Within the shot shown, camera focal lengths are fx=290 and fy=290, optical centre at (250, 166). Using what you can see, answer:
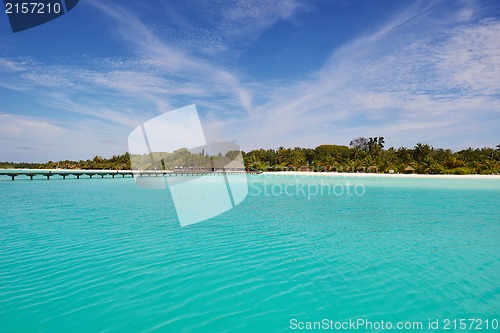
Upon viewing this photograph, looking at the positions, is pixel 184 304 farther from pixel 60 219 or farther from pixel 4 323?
pixel 60 219

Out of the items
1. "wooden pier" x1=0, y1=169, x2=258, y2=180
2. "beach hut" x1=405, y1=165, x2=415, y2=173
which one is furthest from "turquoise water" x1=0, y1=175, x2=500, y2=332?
"beach hut" x1=405, y1=165, x2=415, y2=173

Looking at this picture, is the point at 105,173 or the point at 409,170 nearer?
the point at 105,173

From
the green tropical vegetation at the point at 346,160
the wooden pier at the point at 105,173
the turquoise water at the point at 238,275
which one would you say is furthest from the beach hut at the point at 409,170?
the turquoise water at the point at 238,275

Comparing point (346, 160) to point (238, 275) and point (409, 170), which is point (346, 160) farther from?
point (238, 275)

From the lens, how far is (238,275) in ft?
24.3

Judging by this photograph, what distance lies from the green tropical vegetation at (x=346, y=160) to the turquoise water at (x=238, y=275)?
63294 mm

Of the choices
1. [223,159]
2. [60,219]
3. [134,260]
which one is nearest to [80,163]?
[223,159]

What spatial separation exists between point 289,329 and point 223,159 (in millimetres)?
116120

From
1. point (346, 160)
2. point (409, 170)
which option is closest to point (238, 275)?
point (409, 170)

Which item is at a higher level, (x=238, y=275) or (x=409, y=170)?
(x=409, y=170)

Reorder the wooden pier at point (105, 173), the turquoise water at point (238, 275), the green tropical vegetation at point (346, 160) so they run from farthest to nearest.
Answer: the green tropical vegetation at point (346, 160) < the wooden pier at point (105, 173) < the turquoise water at point (238, 275)

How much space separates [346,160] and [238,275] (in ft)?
268

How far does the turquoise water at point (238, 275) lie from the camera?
551 centimetres

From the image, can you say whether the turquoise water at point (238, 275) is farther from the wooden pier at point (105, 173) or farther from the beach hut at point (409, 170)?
the beach hut at point (409, 170)
